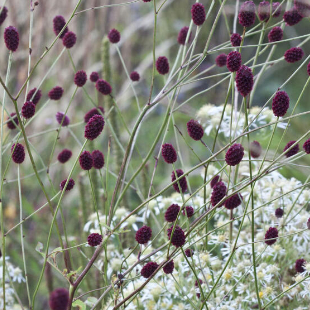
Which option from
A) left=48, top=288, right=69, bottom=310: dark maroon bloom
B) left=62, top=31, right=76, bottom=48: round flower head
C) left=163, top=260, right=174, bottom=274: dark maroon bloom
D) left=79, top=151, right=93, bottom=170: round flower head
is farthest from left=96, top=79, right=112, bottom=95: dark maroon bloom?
left=48, top=288, right=69, bottom=310: dark maroon bloom

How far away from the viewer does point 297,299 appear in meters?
0.64

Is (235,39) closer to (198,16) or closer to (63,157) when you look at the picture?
(198,16)

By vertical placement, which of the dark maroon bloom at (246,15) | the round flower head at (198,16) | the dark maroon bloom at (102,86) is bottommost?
the dark maroon bloom at (246,15)

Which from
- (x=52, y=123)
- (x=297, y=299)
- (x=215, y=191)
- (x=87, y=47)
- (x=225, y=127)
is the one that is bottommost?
(x=297, y=299)

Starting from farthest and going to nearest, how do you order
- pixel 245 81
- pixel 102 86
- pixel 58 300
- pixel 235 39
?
pixel 102 86 → pixel 235 39 → pixel 245 81 → pixel 58 300

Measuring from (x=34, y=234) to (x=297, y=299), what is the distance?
1110 millimetres

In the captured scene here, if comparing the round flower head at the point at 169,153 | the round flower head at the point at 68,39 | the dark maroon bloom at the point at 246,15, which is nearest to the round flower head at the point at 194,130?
the round flower head at the point at 169,153

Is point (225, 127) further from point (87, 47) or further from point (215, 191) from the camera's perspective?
point (87, 47)

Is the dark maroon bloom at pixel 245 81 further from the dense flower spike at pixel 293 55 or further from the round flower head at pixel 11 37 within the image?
the round flower head at pixel 11 37

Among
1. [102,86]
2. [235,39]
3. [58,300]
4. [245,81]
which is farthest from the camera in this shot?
[102,86]

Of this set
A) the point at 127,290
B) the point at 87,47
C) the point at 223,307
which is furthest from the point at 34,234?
the point at 223,307

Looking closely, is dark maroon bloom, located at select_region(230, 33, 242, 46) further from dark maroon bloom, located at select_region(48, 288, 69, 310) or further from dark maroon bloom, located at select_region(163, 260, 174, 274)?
dark maroon bloom, located at select_region(48, 288, 69, 310)

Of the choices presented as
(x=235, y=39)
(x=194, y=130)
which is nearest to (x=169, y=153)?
(x=194, y=130)

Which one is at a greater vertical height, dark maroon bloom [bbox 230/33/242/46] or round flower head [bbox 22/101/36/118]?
dark maroon bloom [bbox 230/33/242/46]
